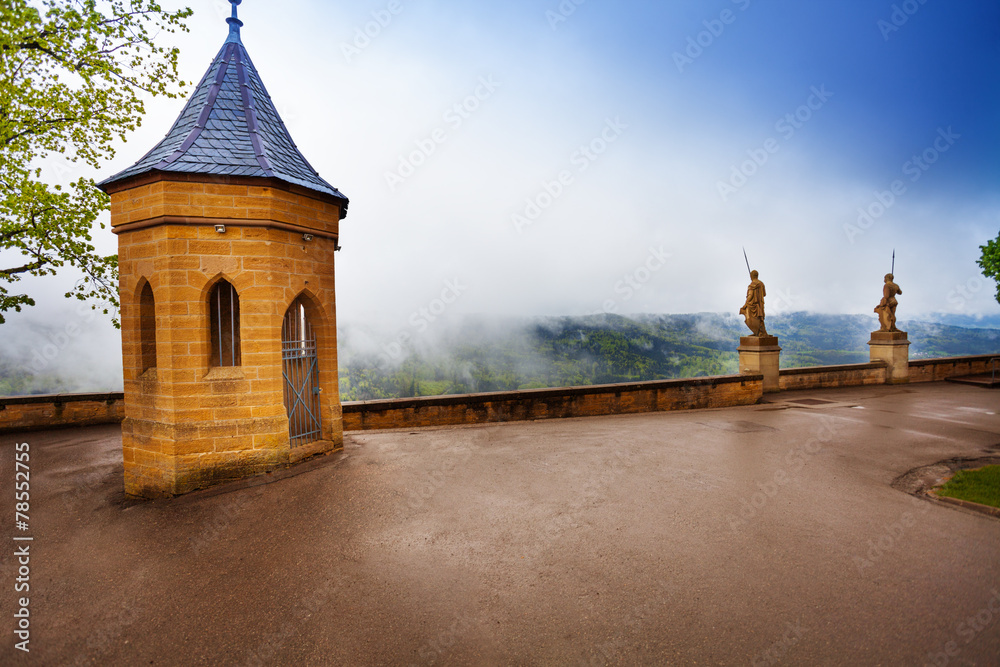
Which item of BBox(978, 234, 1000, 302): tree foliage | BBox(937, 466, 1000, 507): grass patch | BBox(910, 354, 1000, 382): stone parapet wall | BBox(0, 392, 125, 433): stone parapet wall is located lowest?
BBox(937, 466, 1000, 507): grass patch

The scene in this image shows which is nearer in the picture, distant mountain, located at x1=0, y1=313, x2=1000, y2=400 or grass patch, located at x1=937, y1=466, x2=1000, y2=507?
grass patch, located at x1=937, y1=466, x2=1000, y2=507

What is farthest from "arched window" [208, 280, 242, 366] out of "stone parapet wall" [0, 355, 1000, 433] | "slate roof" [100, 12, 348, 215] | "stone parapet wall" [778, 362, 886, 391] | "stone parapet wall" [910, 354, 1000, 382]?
"stone parapet wall" [910, 354, 1000, 382]

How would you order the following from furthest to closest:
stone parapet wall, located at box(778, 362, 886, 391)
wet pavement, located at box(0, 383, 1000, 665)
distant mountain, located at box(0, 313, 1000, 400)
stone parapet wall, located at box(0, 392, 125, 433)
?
distant mountain, located at box(0, 313, 1000, 400) → stone parapet wall, located at box(778, 362, 886, 391) → stone parapet wall, located at box(0, 392, 125, 433) → wet pavement, located at box(0, 383, 1000, 665)

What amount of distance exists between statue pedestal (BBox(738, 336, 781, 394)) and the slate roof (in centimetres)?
1159

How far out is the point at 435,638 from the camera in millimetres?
2957

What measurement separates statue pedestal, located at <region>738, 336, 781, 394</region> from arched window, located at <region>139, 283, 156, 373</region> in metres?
13.8

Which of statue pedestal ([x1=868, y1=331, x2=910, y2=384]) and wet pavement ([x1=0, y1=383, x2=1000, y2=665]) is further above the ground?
statue pedestal ([x1=868, y1=331, x2=910, y2=384])

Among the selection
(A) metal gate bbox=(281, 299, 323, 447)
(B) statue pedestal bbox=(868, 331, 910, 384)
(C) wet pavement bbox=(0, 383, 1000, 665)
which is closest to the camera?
(C) wet pavement bbox=(0, 383, 1000, 665)

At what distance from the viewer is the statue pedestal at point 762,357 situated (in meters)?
13.1

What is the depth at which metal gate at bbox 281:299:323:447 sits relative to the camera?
6.98 m

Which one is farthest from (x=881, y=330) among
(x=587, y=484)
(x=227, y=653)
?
(x=227, y=653)

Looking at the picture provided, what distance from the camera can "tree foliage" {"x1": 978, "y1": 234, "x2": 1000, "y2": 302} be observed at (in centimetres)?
1908

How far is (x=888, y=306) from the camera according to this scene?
50.5 feet

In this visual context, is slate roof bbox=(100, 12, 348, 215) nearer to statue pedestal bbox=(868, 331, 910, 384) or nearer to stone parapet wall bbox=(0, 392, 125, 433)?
stone parapet wall bbox=(0, 392, 125, 433)
